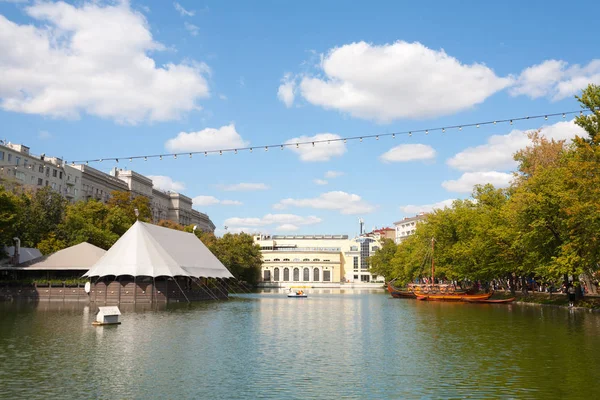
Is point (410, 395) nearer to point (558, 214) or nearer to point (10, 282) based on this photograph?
point (558, 214)

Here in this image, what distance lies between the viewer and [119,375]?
20844 millimetres

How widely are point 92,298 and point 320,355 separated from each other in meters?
42.9

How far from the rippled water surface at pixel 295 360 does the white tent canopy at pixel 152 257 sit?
20.0m

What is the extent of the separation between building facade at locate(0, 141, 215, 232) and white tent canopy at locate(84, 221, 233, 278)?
16230 mm

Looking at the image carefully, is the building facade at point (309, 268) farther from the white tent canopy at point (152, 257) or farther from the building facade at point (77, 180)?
the white tent canopy at point (152, 257)

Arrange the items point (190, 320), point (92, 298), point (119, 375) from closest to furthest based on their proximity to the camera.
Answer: point (119, 375), point (190, 320), point (92, 298)

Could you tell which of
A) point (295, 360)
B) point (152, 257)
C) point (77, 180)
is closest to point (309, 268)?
point (77, 180)

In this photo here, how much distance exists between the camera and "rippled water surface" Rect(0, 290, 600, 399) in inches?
741

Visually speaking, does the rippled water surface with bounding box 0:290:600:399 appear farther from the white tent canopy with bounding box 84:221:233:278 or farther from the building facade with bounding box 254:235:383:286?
the building facade with bounding box 254:235:383:286

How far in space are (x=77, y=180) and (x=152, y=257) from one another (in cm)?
6952

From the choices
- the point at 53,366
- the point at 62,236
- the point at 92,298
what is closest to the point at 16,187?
the point at 62,236

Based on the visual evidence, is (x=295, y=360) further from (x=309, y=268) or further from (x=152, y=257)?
(x=309, y=268)

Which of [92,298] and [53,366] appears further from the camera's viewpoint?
[92,298]

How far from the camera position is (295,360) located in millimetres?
24641
